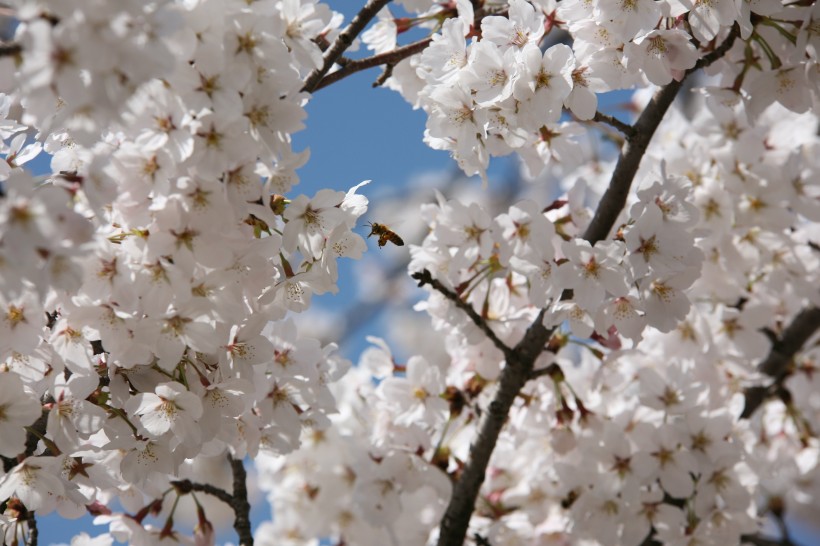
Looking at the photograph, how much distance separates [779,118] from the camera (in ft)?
11.2

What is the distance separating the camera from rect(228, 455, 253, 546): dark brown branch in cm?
260

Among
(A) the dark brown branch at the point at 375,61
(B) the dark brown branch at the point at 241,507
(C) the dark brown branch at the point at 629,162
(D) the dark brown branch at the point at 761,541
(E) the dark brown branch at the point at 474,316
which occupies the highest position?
(A) the dark brown branch at the point at 375,61

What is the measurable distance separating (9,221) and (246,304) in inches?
26.9

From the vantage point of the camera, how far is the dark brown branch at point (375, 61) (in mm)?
2346

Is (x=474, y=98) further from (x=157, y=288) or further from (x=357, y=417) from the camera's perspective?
(x=357, y=417)

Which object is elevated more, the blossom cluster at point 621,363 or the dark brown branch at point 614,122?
the dark brown branch at point 614,122

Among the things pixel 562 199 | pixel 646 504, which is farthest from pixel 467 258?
pixel 646 504

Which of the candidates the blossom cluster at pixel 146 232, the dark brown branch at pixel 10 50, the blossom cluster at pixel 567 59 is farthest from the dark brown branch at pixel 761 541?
the dark brown branch at pixel 10 50

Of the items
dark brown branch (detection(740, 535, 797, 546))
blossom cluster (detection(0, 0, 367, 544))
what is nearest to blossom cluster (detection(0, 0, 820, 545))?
blossom cluster (detection(0, 0, 367, 544))

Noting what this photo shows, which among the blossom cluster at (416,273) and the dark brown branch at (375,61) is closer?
the blossom cluster at (416,273)

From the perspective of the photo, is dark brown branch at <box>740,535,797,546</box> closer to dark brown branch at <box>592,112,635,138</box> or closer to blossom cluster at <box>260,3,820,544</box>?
blossom cluster at <box>260,3,820,544</box>

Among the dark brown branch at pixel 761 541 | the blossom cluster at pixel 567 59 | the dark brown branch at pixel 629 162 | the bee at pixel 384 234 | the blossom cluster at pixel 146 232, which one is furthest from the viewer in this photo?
the dark brown branch at pixel 761 541

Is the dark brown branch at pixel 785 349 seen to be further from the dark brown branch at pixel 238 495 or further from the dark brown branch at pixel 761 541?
the dark brown branch at pixel 238 495

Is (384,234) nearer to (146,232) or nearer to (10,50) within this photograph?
(146,232)
